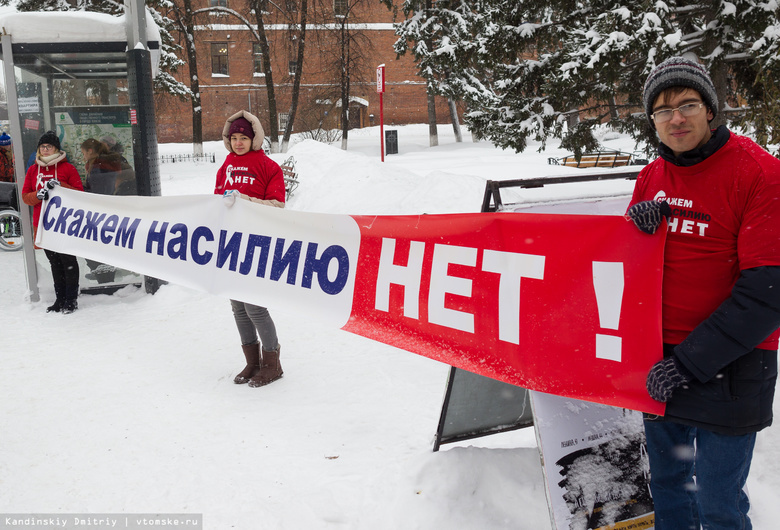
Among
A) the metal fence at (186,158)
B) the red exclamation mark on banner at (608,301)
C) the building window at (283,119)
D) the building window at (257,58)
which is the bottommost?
the red exclamation mark on banner at (608,301)

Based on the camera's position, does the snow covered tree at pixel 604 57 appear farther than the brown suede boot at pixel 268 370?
Yes

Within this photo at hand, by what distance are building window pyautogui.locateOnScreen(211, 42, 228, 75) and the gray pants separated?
44.9 metres

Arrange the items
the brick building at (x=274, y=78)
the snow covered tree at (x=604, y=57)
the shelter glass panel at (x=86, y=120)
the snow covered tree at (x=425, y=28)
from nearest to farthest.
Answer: the snow covered tree at (x=604, y=57)
the shelter glass panel at (x=86, y=120)
the snow covered tree at (x=425, y=28)
the brick building at (x=274, y=78)

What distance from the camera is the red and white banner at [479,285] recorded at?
246 centimetres

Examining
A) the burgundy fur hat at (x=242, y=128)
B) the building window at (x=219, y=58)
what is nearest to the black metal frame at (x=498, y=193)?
the burgundy fur hat at (x=242, y=128)

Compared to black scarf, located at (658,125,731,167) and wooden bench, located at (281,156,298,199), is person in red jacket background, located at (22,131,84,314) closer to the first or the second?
black scarf, located at (658,125,731,167)

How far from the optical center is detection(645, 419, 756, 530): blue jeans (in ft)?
7.11

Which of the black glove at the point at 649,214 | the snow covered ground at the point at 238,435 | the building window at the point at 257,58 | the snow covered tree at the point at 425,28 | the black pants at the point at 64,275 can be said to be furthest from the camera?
the building window at the point at 257,58

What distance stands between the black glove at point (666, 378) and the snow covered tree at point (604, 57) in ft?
16.7

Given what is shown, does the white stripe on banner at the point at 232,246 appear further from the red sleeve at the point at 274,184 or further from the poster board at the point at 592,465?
the poster board at the point at 592,465

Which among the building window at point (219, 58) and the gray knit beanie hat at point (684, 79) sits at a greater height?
the building window at point (219, 58)

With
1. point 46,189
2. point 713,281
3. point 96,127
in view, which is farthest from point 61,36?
point 713,281

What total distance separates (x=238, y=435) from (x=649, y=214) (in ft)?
9.96

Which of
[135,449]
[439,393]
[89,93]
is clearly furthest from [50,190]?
[439,393]
